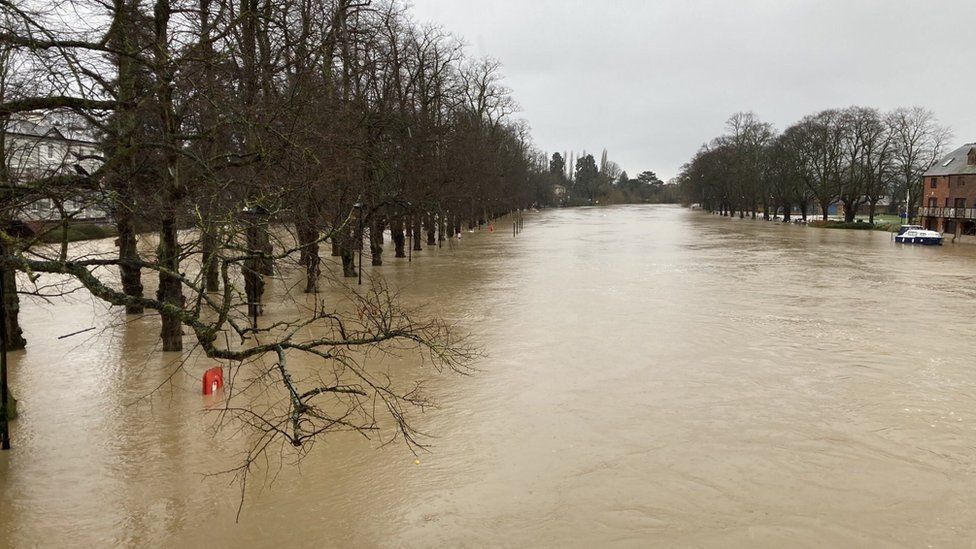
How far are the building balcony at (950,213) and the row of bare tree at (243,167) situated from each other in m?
45.1

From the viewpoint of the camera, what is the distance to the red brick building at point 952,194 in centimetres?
6138

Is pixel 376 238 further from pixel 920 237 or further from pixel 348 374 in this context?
pixel 920 237

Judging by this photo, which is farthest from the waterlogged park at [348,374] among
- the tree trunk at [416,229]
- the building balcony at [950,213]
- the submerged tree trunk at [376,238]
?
the building balcony at [950,213]

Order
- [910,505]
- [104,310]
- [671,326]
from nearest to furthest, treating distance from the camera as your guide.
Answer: [910,505] → [671,326] → [104,310]

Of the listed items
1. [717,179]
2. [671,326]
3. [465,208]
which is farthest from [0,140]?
[717,179]

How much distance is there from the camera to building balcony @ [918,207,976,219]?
196 feet

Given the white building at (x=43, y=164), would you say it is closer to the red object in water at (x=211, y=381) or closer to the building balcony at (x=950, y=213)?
the red object in water at (x=211, y=381)

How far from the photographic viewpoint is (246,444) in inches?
424

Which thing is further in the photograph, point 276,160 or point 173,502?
point 276,160

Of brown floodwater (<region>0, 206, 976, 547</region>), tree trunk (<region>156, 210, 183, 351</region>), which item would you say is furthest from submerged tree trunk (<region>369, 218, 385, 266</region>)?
tree trunk (<region>156, 210, 183, 351</region>)

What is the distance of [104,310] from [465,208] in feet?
101

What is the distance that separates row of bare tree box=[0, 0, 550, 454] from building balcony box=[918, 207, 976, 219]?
45.1m

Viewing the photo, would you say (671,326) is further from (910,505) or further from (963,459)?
(910,505)

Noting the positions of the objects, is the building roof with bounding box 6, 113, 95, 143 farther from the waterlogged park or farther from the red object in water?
the red object in water
